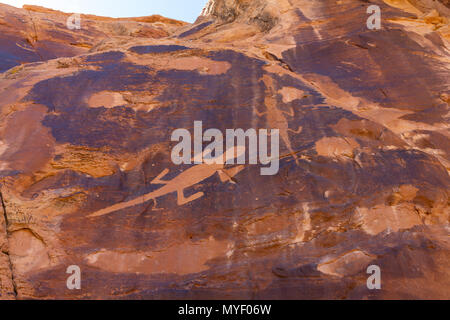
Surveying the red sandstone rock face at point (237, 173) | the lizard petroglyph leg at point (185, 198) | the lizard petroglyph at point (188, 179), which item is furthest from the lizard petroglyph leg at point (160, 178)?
the lizard petroglyph leg at point (185, 198)

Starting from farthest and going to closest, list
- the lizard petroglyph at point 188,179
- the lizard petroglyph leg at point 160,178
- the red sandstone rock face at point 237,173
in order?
the lizard petroglyph leg at point 160,178
the lizard petroglyph at point 188,179
the red sandstone rock face at point 237,173

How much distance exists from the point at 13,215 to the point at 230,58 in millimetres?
5226

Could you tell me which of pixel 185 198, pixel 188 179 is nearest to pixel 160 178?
pixel 188 179

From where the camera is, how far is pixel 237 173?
5.20 meters

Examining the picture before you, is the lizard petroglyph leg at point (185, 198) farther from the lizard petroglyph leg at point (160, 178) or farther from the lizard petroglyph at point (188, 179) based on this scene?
the lizard petroglyph leg at point (160, 178)

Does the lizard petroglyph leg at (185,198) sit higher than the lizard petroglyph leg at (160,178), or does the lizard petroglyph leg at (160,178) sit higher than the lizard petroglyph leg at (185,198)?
the lizard petroglyph leg at (160,178)

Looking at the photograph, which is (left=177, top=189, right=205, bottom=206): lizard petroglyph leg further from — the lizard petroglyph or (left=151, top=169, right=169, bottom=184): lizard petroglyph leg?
(left=151, top=169, right=169, bottom=184): lizard petroglyph leg

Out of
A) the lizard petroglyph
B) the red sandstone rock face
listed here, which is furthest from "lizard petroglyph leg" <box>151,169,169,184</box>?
the red sandstone rock face

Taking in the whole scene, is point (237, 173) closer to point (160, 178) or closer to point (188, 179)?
point (188, 179)

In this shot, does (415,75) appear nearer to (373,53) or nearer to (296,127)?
(373,53)

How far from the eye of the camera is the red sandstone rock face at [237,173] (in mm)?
4277

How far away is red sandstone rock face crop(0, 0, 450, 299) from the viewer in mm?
4277

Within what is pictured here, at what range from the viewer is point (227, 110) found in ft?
19.8

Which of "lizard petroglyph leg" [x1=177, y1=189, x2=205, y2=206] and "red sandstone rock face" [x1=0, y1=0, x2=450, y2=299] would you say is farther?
"lizard petroglyph leg" [x1=177, y1=189, x2=205, y2=206]
